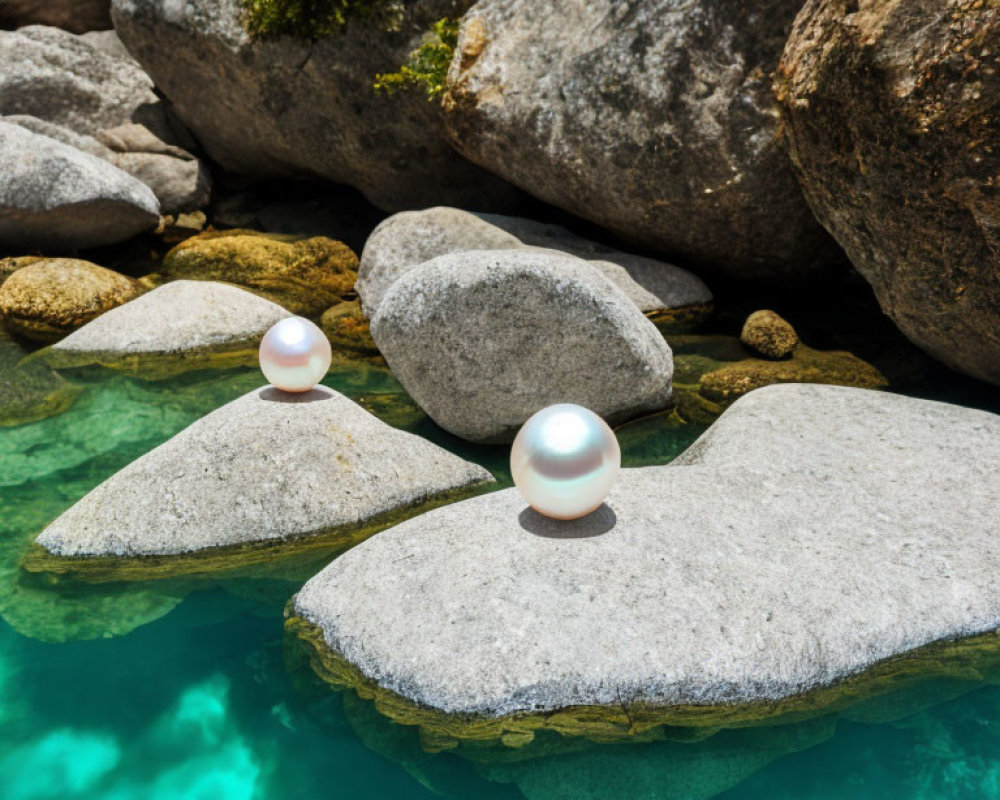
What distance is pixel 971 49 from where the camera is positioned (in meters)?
5.70

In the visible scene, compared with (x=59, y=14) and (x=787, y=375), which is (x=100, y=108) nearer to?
(x=59, y=14)

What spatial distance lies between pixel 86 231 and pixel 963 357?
933 centimetres

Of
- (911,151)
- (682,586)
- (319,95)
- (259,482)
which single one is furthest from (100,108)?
(682,586)

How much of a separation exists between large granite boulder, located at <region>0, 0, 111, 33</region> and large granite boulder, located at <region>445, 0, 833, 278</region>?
8734mm

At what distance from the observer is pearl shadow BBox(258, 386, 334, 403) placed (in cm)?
630

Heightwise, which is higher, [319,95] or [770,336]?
[319,95]

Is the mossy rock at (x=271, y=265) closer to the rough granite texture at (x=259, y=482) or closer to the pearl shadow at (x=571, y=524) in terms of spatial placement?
the rough granite texture at (x=259, y=482)

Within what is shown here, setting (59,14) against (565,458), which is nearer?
(565,458)

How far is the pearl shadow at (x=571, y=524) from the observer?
4758 mm

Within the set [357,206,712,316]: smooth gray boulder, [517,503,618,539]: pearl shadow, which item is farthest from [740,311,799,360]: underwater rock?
[517,503,618,539]: pearl shadow

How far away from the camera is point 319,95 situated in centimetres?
1143

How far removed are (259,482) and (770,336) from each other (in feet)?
15.4

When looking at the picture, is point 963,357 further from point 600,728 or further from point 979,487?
point 600,728

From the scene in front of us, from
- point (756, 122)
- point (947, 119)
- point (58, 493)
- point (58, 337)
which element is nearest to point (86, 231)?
point (58, 337)
